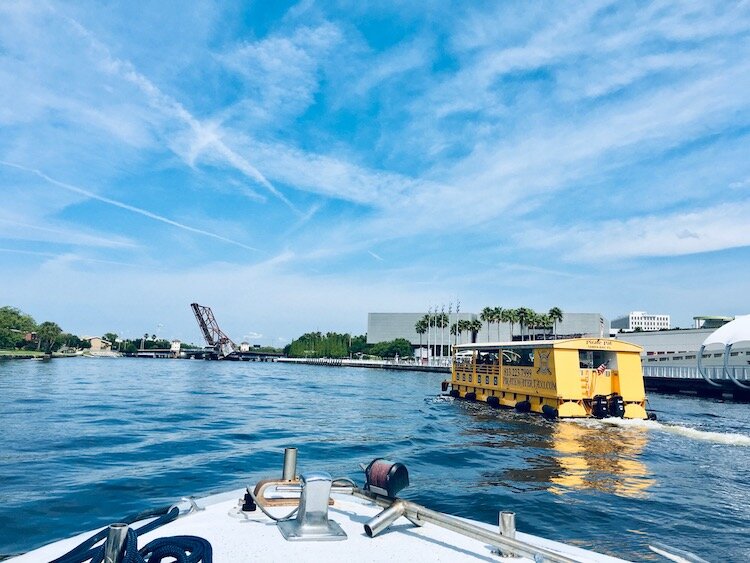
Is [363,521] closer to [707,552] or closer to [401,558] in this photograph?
[401,558]

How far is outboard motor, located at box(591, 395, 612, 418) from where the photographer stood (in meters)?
18.9

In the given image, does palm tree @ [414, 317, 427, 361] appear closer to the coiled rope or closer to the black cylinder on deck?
the black cylinder on deck

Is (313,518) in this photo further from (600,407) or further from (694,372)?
(694,372)

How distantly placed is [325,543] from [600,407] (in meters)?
18.4

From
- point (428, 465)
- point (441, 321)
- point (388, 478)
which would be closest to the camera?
point (388, 478)

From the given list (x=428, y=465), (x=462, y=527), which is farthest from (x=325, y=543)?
(x=428, y=465)

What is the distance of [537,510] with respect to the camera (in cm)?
760

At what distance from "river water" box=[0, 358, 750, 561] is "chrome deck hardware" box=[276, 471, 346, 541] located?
4.25 m

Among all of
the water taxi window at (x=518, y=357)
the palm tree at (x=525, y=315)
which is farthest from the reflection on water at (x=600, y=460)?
the palm tree at (x=525, y=315)

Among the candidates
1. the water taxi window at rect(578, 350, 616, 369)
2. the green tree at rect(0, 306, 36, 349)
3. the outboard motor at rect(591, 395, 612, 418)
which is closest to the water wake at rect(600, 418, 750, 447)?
the outboard motor at rect(591, 395, 612, 418)

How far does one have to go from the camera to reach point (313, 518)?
3.24 metres

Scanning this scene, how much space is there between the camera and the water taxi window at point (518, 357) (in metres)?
23.5

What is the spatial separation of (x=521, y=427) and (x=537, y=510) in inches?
386

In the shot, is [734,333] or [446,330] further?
[446,330]
